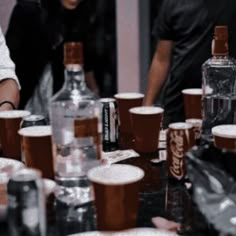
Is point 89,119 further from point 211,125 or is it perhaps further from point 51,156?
point 211,125

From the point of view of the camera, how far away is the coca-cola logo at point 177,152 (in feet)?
4.32

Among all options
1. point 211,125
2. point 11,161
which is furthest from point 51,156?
point 211,125

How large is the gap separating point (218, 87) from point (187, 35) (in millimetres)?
653

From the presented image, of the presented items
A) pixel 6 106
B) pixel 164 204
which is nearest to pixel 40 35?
pixel 6 106

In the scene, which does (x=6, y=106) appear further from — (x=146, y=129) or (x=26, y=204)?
(x=26, y=204)

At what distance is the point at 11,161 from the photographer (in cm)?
142

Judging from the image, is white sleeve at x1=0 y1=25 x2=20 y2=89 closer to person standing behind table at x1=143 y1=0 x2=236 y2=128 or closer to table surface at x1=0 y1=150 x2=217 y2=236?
person standing behind table at x1=143 y1=0 x2=236 y2=128

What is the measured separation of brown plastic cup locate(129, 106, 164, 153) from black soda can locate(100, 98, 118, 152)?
7cm

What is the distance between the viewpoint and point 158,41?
271cm

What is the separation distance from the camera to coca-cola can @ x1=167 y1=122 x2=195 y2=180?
1315 millimetres

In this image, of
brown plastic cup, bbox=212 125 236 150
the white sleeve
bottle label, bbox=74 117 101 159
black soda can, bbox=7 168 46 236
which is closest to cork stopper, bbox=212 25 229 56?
brown plastic cup, bbox=212 125 236 150

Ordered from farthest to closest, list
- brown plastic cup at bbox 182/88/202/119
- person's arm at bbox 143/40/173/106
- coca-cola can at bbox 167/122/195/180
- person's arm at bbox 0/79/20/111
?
person's arm at bbox 143/40/173/106
person's arm at bbox 0/79/20/111
brown plastic cup at bbox 182/88/202/119
coca-cola can at bbox 167/122/195/180

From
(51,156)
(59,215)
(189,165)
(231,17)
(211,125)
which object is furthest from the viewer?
(231,17)

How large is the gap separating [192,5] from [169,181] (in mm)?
1325
